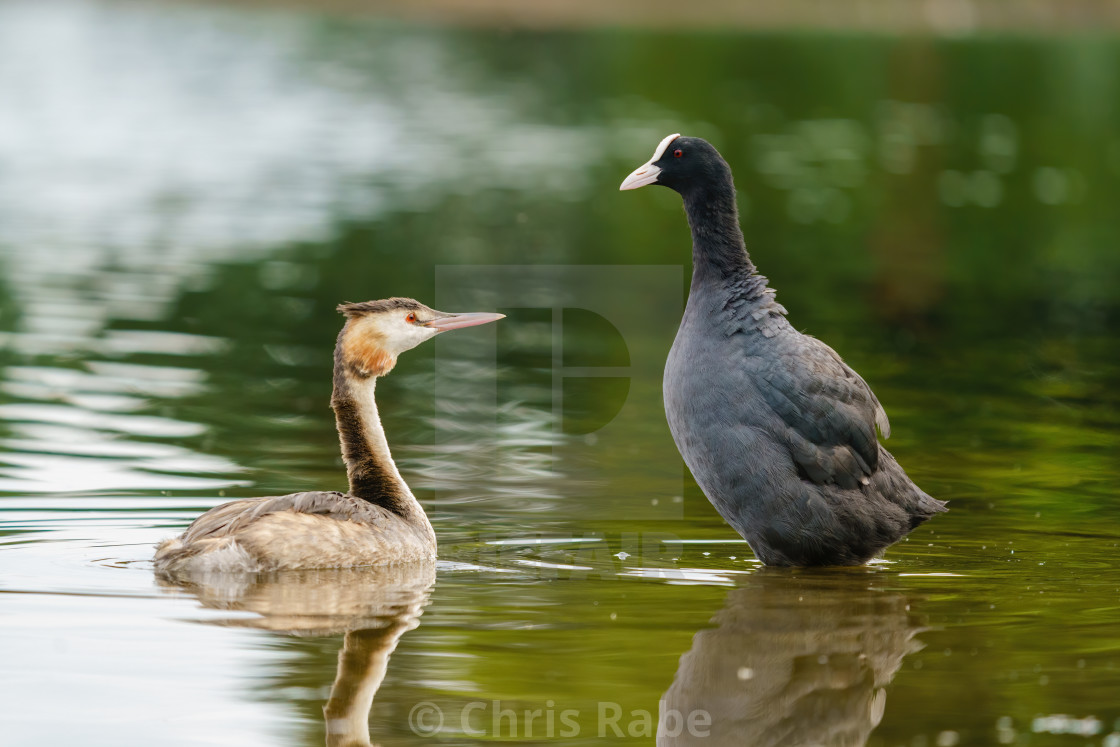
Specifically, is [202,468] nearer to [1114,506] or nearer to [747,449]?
[747,449]

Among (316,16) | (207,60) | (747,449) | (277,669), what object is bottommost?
(277,669)

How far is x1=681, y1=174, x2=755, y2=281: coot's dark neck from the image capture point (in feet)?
31.9

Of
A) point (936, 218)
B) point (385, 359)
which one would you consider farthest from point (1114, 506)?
point (936, 218)

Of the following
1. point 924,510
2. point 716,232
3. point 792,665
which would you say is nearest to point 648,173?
point 716,232

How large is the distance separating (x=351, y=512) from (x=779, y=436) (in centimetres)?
236

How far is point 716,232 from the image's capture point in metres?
9.83

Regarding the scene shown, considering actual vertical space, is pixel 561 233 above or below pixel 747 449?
above

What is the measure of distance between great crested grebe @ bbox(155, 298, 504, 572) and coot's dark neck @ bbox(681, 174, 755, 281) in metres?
1.45

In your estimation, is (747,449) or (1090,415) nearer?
(747,449)

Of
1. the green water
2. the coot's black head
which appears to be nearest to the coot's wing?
the green water

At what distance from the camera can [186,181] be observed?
29.4 metres

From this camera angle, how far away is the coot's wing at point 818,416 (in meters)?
9.18

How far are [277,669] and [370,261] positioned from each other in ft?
46.8

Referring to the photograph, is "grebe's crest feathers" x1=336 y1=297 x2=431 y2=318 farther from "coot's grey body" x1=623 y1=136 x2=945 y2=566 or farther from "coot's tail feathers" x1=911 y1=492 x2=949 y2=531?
"coot's tail feathers" x1=911 y1=492 x2=949 y2=531
